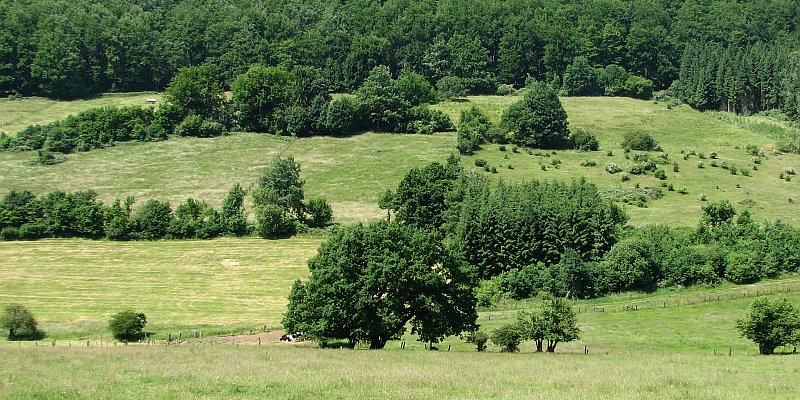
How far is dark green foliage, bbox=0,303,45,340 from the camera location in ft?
184

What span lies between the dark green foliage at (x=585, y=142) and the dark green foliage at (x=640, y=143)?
5.31 meters

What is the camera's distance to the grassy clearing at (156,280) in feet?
204

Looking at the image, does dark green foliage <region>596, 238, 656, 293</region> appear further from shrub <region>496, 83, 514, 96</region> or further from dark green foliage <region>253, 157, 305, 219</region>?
shrub <region>496, 83, 514, 96</region>

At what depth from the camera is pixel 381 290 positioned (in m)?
43.9

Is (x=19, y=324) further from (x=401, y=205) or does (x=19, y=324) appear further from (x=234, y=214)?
(x=401, y=205)

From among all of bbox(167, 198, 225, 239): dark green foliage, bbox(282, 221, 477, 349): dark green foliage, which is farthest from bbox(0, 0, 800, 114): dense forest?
bbox(282, 221, 477, 349): dark green foliage

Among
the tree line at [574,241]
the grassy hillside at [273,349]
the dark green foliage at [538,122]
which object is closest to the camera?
the grassy hillside at [273,349]

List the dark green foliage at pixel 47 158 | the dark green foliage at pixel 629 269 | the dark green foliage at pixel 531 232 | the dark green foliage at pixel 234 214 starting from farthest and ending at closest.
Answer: the dark green foliage at pixel 47 158 → the dark green foliage at pixel 234 214 → the dark green foliage at pixel 531 232 → the dark green foliage at pixel 629 269

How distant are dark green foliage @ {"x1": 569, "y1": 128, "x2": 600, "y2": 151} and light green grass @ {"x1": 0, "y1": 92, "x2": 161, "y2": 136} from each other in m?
85.5

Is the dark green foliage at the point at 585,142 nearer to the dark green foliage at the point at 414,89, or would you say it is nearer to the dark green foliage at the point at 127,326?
the dark green foliage at the point at 414,89

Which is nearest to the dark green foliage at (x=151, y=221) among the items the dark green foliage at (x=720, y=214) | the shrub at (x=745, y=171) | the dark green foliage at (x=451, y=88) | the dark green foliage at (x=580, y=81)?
the dark green foliage at (x=720, y=214)

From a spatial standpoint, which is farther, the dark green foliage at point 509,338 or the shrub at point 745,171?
the shrub at point 745,171

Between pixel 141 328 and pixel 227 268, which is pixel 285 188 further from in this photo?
pixel 141 328

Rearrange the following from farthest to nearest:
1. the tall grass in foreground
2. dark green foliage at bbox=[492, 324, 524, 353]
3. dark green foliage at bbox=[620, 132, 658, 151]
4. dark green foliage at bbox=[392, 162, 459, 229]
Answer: dark green foliage at bbox=[620, 132, 658, 151], dark green foliage at bbox=[392, 162, 459, 229], dark green foliage at bbox=[492, 324, 524, 353], the tall grass in foreground
